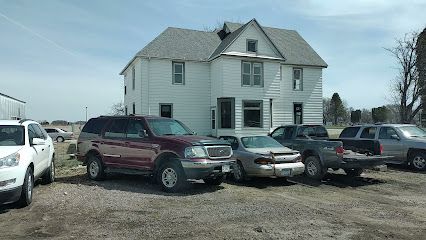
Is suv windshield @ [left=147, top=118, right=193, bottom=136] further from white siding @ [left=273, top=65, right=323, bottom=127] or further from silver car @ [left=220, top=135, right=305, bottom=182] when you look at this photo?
white siding @ [left=273, top=65, right=323, bottom=127]

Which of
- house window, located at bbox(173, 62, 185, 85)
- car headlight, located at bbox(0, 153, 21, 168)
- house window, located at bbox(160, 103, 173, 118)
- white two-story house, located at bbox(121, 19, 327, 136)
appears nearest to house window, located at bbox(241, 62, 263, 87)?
white two-story house, located at bbox(121, 19, 327, 136)

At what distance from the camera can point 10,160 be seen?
8.28 metres

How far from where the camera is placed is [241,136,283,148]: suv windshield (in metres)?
13.1

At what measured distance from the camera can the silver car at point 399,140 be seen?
52.0 feet

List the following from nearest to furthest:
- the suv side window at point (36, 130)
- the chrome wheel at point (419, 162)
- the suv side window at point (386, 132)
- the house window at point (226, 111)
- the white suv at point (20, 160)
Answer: the white suv at point (20, 160) → the suv side window at point (36, 130) → the chrome wheel at point (419, 162) → the suv side window at point (386, 132) → the house window at point (226, 111)

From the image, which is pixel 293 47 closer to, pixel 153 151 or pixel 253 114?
pixel 253 114

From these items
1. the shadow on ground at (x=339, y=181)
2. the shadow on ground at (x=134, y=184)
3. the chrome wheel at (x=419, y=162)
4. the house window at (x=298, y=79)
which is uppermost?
the house window at (x=298, y=79)

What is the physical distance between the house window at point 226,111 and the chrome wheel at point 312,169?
14.5 meters

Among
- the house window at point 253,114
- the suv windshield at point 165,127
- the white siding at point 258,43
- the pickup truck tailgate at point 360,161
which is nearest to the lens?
the suv windshield at point 165,127

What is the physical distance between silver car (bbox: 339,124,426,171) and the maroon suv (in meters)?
7.93

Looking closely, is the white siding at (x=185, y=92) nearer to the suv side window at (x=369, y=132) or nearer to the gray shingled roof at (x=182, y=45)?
the gray shingled roof at (x=182, y=45)

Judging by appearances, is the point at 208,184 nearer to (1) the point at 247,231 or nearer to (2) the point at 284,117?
(1) the point at 247,231

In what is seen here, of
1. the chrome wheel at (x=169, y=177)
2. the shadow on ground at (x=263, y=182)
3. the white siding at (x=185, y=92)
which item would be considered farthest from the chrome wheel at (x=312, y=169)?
the white siding at (x=185, y=92)

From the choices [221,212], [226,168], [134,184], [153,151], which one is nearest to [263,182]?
[226,168]
